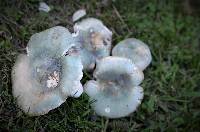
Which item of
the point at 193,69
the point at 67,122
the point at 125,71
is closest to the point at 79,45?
the point at 125,71

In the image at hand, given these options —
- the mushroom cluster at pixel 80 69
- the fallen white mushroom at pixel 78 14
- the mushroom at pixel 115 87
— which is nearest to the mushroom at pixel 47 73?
the mushroom cluster at pixel 80 69

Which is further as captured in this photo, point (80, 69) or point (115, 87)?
point (115, 87)

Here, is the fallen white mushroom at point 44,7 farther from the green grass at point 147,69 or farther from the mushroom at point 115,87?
the mushroom at point 115,87

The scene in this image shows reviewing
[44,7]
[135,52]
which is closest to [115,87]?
[135,52]

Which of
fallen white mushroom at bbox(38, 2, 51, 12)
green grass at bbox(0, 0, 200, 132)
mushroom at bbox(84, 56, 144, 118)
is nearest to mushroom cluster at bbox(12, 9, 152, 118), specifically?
mushroom at bbox(84, 56, 144, 118)

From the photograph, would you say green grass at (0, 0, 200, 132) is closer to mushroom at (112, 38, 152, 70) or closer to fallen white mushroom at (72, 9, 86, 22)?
fallen white mushroom at (72, 9, 86, 22)

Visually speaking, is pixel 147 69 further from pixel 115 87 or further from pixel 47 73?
pixel 47 73
